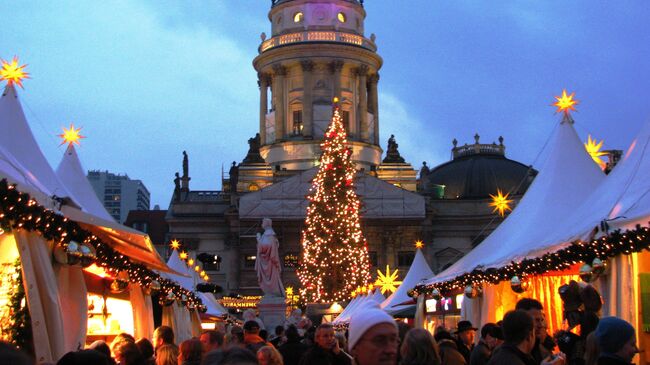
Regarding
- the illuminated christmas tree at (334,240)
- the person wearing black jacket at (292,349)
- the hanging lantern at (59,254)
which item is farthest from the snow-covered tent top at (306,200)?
the hanging lantern at (59,254)

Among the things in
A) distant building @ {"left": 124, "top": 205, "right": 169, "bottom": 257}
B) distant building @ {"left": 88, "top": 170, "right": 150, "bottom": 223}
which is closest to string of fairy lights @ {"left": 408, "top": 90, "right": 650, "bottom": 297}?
distant building @ {"left": 124, "top": 205, "right": 169, "bottom": 257}

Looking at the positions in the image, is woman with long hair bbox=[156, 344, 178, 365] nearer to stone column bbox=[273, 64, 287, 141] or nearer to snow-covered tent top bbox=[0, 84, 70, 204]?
snow-covered tent top bbox=[0, 84, 70, 204]

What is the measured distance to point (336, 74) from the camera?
78.3 metres

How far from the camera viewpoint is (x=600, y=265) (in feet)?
39.6

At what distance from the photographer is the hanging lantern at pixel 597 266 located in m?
12.1

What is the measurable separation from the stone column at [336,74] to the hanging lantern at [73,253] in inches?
2639

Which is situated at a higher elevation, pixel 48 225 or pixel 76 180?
pixel 76 180

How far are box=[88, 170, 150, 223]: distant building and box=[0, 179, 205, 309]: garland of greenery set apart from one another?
143m

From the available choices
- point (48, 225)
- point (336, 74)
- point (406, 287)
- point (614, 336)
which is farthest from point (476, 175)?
point (614, 336)

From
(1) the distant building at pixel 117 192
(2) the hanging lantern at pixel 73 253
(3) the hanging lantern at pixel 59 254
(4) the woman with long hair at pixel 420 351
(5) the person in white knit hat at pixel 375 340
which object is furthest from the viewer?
(1) the distant building at pixel 117 192

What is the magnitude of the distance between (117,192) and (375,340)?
160942 mm

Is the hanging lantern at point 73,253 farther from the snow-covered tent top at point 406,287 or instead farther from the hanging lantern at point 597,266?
the snow-covered tent top at point 406,287

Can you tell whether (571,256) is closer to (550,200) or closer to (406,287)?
(550,200)

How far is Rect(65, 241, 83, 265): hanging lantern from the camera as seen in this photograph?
1115 cm
